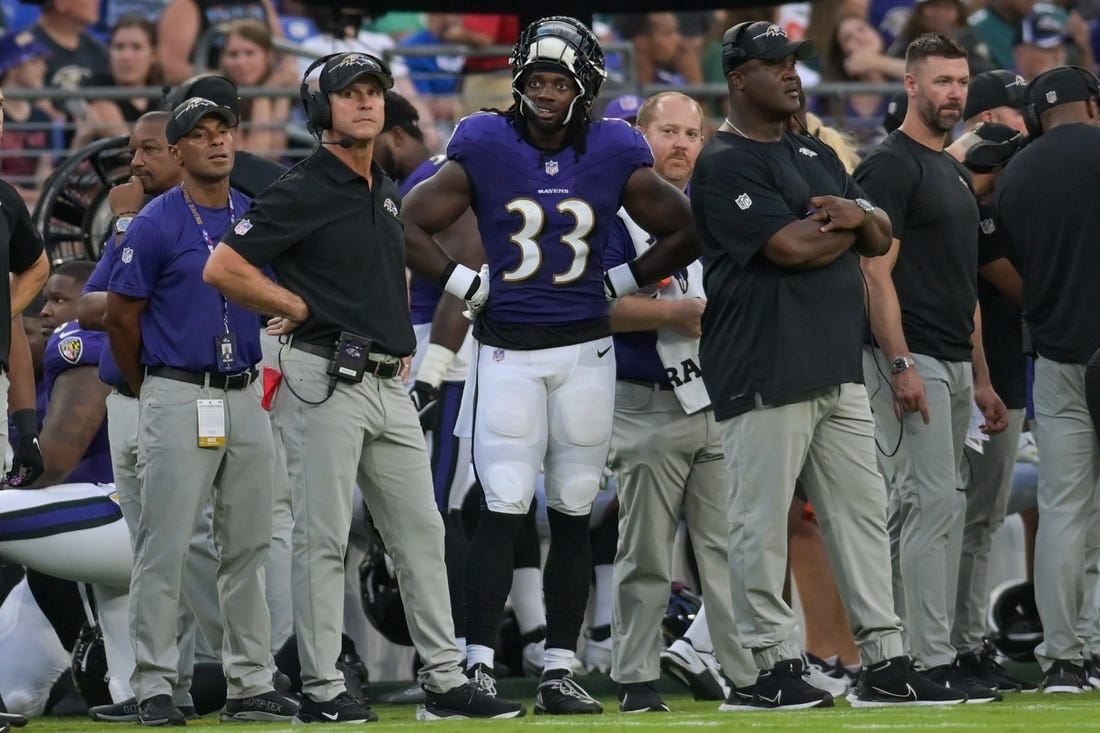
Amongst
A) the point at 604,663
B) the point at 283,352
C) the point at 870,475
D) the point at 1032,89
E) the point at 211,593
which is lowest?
the point at 604,663

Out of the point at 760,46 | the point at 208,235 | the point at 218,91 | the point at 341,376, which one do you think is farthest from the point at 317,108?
the point at 760,46

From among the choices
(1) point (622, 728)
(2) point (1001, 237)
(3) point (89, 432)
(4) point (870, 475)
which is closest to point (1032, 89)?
(2) point (1001, 237)

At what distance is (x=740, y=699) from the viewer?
7.17 metres

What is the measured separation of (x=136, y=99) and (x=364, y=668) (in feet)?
16.3

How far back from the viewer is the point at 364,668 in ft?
29.7

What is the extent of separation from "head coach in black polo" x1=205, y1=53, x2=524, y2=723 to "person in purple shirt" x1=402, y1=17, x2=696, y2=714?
263mm

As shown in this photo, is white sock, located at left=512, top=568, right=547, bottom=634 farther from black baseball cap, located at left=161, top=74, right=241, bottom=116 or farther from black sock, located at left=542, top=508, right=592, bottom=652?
black baseball cap, located at left=161, top=74, right=241, bottom=116

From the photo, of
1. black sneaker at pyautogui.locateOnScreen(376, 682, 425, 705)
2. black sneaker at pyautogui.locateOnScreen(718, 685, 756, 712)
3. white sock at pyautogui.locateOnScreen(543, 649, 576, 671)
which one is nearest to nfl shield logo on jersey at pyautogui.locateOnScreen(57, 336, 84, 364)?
black sneaker at pyautogui.locateOnScreen(376, 682, 425, 705)

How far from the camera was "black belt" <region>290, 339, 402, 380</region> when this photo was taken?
6.85m

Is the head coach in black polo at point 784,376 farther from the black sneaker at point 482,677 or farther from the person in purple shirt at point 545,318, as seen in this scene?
the black sneaker at point 482,677

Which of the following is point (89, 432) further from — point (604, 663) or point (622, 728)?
point (622, 728)

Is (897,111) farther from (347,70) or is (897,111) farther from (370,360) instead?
(370,360)

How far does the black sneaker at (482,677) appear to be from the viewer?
7.01m

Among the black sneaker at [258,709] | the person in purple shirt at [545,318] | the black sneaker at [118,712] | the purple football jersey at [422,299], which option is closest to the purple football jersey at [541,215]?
the person in purple shirt at [545,318]
